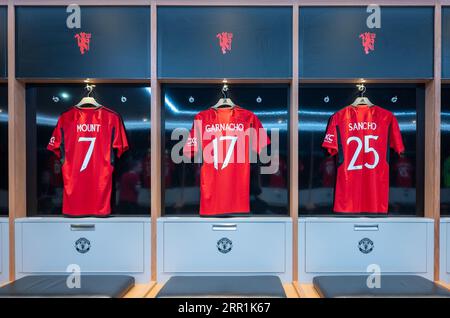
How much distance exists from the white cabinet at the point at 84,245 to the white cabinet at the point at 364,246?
4.21ft

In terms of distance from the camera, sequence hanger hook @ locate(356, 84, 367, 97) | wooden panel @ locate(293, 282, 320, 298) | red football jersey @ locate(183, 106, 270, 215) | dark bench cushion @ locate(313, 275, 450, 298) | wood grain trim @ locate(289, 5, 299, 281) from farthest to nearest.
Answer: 1. hanger hook @ locate(356, 84, 367, 97)
2. red football jersey @ locate(183, 106, 270, 215)
3. wood grain trim @ locate(289, 5, 299, 281)
4. wooden panel @ locate(293, 282, 320, 298)
5. dark bench cushion @ locate(313, 275, 450, 298)

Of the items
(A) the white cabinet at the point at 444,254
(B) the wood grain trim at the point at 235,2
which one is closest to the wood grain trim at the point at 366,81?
(B) the wood grain trim at the point at 235,2

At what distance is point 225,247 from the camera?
2.37 m

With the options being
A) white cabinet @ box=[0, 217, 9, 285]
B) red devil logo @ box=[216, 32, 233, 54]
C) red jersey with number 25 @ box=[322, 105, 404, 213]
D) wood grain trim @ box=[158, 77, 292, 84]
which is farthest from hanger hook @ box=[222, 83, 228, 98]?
white cabinet @ box=[0, 217, 9, 285]

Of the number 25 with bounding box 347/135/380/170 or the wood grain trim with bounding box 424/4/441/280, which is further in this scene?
the number 25 with bounding box 347/135/380/170

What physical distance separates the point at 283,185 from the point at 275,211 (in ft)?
0.78

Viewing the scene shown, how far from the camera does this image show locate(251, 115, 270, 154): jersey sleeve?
2516 millimetres

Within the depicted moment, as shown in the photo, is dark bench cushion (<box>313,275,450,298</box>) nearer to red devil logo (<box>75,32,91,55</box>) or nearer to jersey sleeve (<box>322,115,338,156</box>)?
jersey sleeve (<box>322,115,338,156</box>)

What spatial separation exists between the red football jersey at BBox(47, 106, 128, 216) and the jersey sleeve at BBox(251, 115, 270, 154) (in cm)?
112

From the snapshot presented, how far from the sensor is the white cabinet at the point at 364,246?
2.36 metres

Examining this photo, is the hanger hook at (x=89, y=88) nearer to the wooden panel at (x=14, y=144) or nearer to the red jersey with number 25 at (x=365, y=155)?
the wooden panel at (x=14, y=144)

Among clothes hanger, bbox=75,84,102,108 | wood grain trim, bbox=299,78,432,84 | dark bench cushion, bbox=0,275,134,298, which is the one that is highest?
wood grain trim, bbox=299,78,432,84
